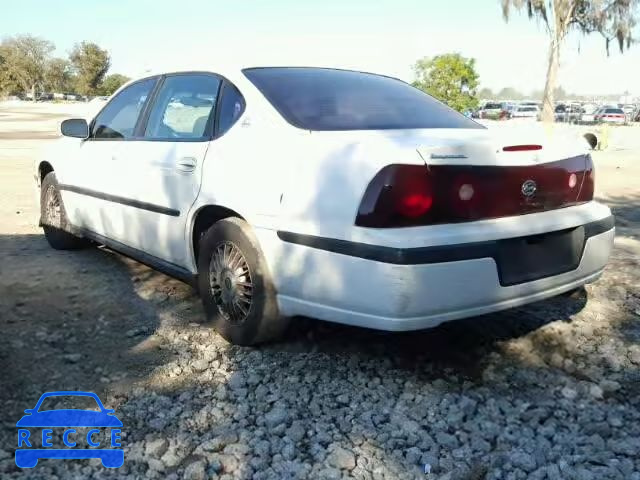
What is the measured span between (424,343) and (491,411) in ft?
2.34

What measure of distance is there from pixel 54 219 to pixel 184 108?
2102 mm

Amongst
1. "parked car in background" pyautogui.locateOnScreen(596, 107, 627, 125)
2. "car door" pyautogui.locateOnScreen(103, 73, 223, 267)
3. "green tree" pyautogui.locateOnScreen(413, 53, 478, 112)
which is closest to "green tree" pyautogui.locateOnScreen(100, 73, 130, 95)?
"parked car in background" pyautogui.locateOnScreen(596, 107, 627, 125)

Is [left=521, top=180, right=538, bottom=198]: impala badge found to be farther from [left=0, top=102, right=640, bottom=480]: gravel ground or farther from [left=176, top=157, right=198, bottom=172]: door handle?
[left=176, top=157, right=198, bottom=172]: door handle

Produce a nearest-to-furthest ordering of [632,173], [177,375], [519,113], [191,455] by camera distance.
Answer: [191,455] → [177,375] → [632,173] → [519,113]

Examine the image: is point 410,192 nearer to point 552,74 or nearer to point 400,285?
point 400,285

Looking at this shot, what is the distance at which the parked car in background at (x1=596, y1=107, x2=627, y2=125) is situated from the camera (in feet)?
137

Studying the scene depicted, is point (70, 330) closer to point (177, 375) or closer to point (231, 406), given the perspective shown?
point (177, 375)

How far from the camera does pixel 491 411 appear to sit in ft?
9.12

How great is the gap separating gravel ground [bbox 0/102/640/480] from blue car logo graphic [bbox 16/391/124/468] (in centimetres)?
4

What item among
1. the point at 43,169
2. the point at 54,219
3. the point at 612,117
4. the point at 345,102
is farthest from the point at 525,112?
the point at 345,102

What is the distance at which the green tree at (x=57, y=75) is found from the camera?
87.3m

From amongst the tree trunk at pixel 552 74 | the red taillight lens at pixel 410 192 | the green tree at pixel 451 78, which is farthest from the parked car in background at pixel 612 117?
the red taillight lens at pixel 410 192

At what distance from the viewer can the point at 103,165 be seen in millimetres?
4445

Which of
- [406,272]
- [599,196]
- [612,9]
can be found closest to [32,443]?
[406,272]
